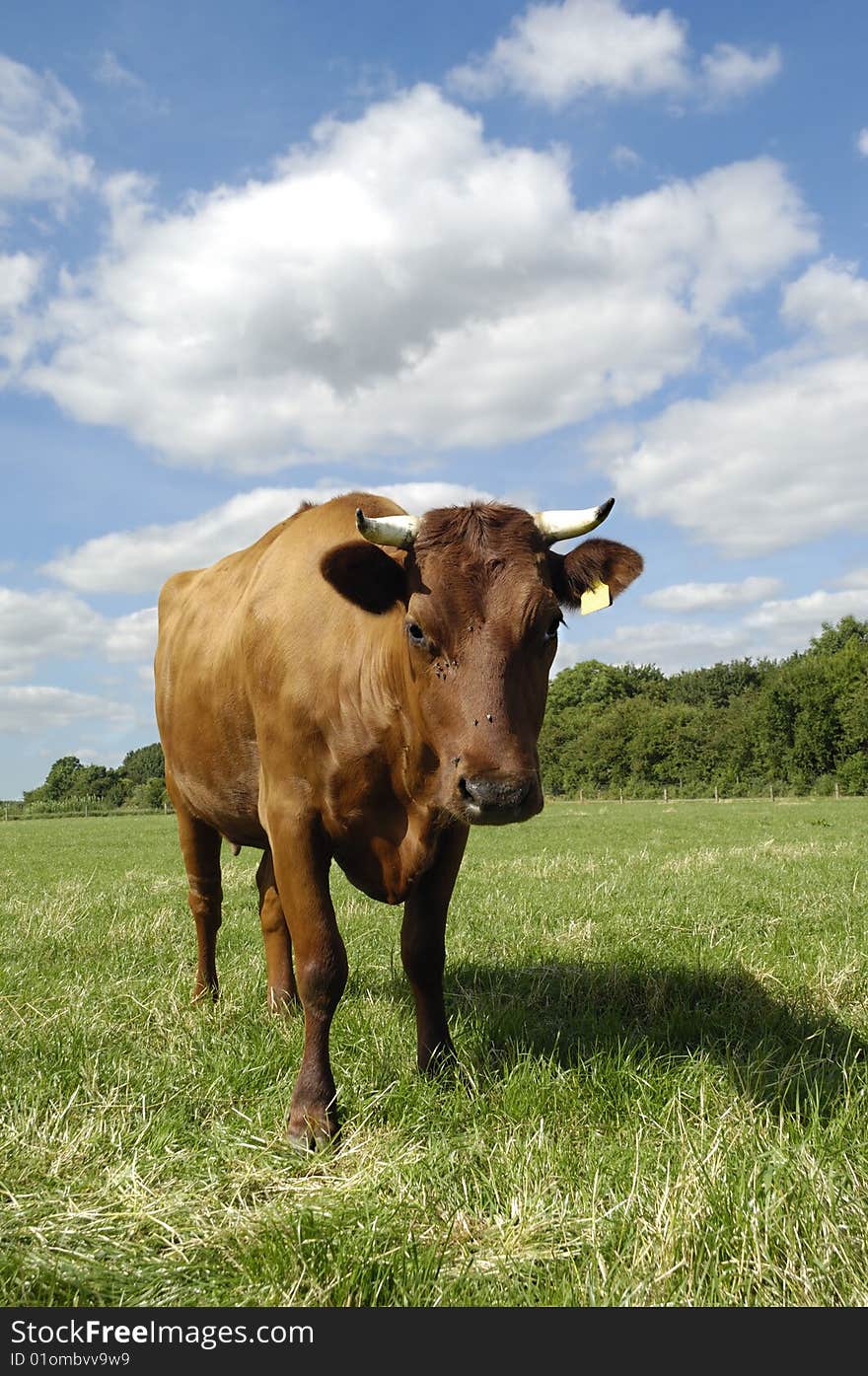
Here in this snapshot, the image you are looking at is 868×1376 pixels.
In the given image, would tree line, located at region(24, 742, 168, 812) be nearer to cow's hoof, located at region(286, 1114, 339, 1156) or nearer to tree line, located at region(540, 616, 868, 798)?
tree line, located at region(540, 616, 868, 798)

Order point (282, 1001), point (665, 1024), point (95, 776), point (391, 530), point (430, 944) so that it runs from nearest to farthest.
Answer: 1. point (391, 530)
2. point (430, 944)
3. point (665, 1024)
4. point (282, 1001)
5. point (95, 776)

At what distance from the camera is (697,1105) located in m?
3.99

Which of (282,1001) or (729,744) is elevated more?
(729,744)

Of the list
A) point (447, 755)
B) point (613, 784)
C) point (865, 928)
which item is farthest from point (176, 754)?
point (613, 784)

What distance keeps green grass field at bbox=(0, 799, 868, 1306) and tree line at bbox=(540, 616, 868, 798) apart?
64.1 metres

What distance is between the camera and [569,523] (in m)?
4.57

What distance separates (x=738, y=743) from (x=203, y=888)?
71.8 meters

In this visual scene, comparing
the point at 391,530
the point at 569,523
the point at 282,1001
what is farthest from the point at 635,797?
the point at 391,530

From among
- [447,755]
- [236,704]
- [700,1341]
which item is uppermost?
[236,704]

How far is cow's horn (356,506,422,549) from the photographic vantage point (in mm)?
4234

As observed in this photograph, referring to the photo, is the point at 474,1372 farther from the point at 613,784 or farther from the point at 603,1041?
the point at 613,784

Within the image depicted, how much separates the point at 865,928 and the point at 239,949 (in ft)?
17.8

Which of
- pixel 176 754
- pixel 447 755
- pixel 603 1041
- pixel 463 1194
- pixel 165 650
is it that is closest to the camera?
pixel 463 1194

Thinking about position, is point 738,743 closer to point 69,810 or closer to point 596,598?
point 69,810
